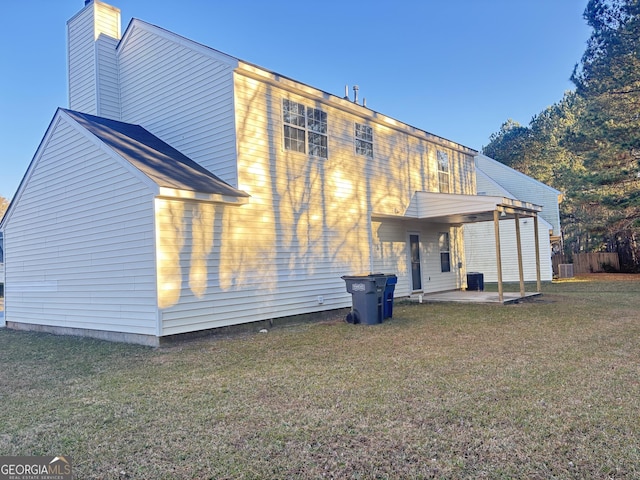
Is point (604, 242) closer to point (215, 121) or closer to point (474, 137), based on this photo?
point (474, 137)

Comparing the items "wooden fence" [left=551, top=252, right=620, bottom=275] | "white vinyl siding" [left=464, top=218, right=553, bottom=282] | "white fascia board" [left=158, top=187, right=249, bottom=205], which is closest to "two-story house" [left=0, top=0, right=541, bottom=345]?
"white fascia board" [left=158, top=187, right=249, bottom=205]

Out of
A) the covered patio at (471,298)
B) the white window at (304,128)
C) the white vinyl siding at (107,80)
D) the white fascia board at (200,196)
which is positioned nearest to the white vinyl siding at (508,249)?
the covered patio at (471,298)

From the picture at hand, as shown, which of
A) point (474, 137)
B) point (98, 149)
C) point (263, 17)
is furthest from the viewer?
point (474, 137)

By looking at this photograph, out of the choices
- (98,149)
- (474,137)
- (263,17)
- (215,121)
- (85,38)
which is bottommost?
(98,149)

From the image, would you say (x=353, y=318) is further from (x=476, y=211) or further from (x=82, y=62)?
(x=82, y=62)

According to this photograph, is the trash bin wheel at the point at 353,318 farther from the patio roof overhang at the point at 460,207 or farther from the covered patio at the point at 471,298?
the covered patio at the point at 471,298

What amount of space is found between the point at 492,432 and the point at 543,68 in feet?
74.9

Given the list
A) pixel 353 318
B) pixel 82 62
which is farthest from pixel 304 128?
pixel 82 62

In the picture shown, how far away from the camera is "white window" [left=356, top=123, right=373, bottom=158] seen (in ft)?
37.5

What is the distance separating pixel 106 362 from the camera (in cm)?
608

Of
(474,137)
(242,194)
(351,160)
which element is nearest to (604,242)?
(474,137)

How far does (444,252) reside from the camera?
49.3 ft

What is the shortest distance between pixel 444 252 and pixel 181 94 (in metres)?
9.97

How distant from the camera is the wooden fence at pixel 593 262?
2556cm
